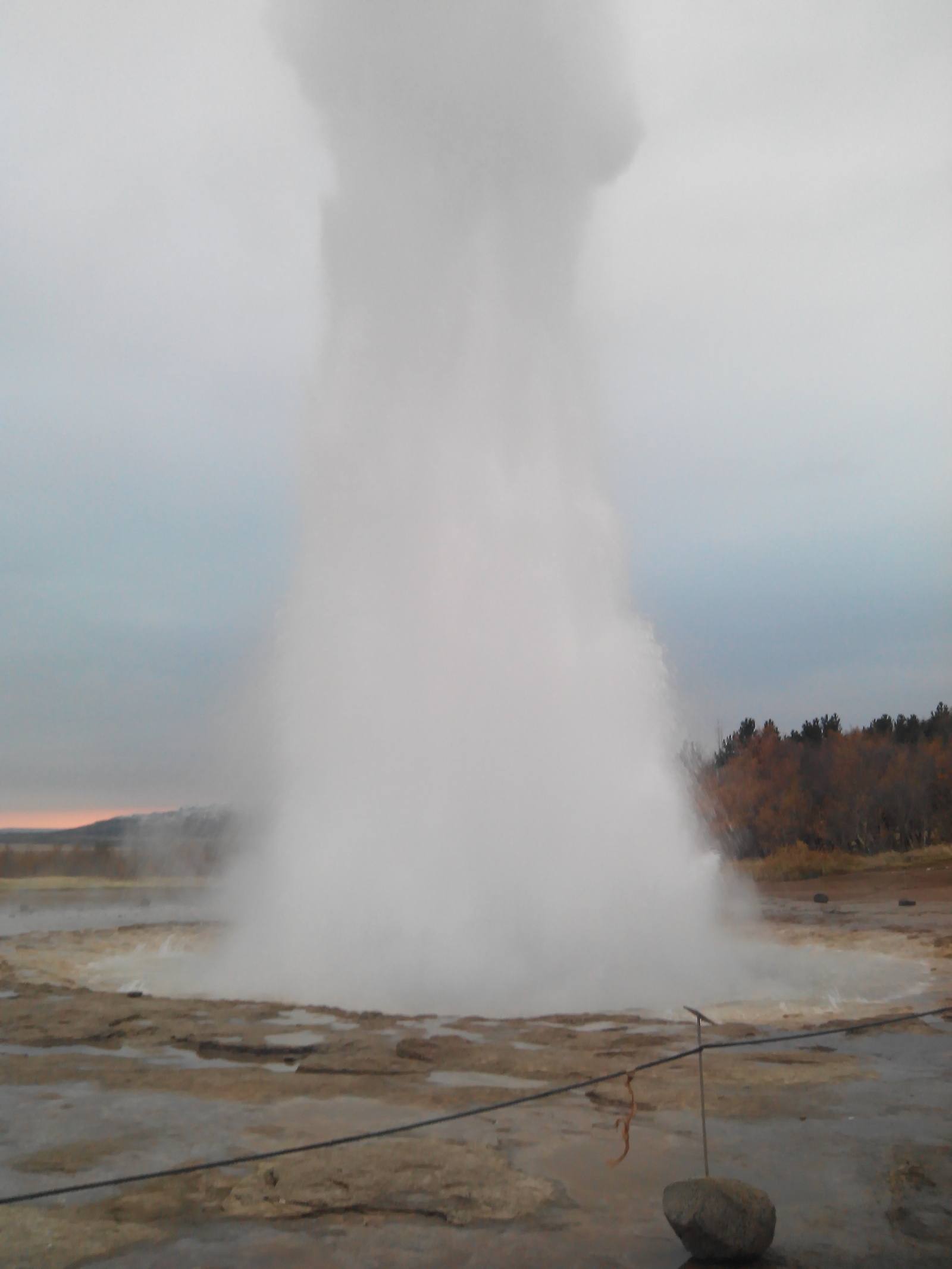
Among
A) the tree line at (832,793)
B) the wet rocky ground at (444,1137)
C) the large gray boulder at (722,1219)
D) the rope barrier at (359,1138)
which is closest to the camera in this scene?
the large gray boulder at (722,1219)

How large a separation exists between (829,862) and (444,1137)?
4551 cm

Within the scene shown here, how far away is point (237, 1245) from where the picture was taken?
209 inches

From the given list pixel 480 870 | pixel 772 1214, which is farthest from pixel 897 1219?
pixel 480 870

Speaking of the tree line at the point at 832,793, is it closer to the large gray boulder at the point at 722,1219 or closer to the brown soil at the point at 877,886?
the brown soil at the point at 877,886

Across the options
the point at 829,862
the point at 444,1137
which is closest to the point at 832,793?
the point at 829,862

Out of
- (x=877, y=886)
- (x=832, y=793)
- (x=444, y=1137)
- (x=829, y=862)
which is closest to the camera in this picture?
(x=444, y=1137)

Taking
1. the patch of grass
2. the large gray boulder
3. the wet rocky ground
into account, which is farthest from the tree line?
the large gray boulder

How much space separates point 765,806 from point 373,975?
53.9m

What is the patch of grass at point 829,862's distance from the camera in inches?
1770

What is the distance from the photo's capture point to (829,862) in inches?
1900

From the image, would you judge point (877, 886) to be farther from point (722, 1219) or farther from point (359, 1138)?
point (359, 1138)

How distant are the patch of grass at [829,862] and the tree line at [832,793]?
4.30 m

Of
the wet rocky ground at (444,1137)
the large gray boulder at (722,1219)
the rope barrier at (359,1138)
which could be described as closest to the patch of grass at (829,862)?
the wet rocky ground at (444,1137)

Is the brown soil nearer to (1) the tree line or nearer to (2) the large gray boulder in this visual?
(1) the tree line
